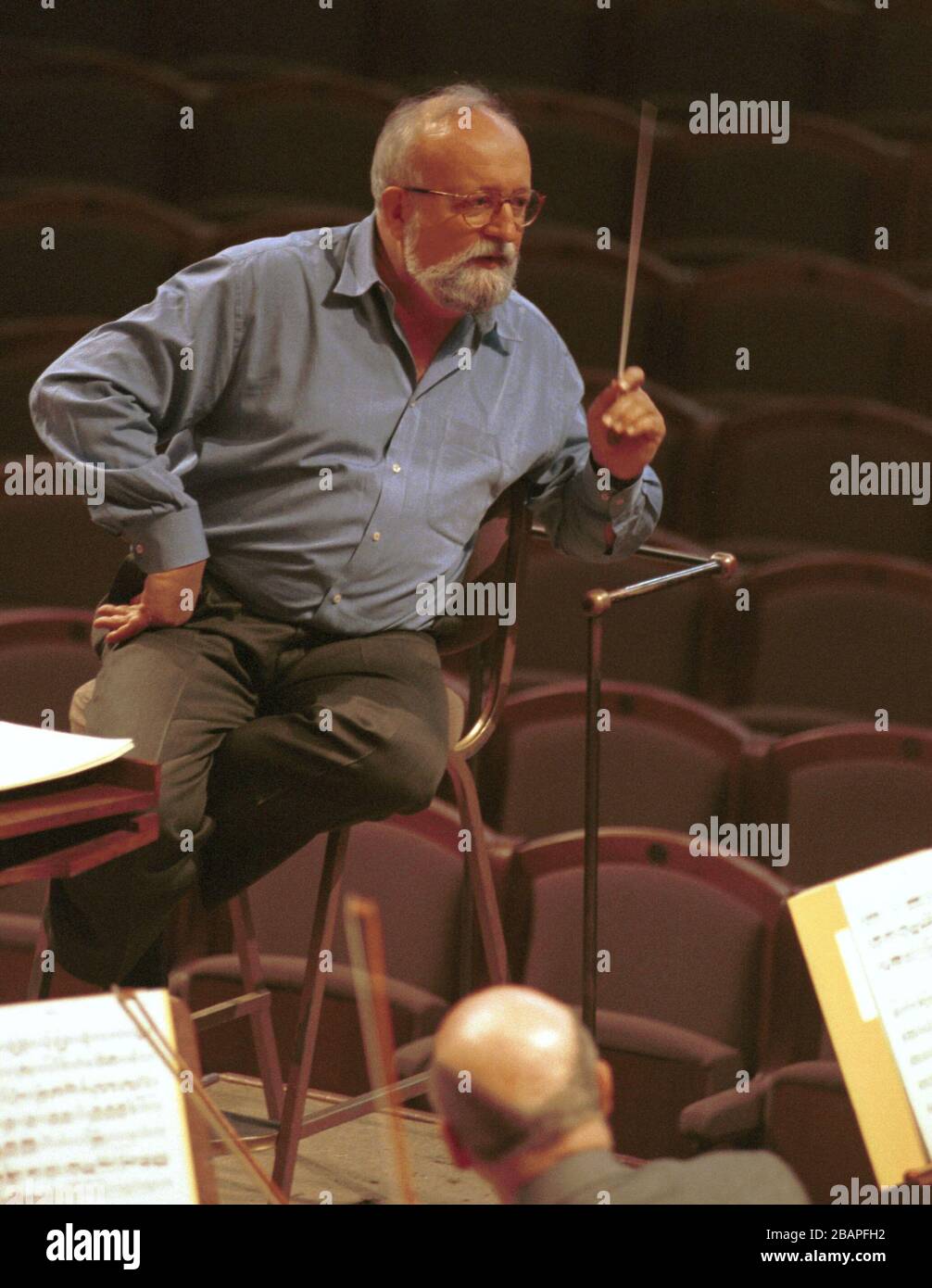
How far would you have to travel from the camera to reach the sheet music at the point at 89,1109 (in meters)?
0.72

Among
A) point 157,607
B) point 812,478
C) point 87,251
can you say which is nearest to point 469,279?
point 157,607

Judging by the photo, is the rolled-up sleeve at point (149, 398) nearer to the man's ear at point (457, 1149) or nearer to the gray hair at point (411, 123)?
the gray hair at point (411, 123)

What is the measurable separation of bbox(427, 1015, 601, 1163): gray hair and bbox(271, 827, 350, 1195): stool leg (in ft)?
2.02

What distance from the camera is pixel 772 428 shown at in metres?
2.29

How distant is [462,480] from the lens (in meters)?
1.26

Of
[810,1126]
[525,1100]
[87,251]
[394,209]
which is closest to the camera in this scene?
[525,1100]

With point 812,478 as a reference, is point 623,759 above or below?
below

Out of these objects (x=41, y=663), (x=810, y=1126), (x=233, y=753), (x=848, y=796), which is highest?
(x=233, y=753)

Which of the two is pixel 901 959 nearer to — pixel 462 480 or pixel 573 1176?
pixel 573 1176

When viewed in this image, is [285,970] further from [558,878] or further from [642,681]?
[642,681]

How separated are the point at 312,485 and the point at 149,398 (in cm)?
13

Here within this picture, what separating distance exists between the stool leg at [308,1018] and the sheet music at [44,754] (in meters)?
0.28
